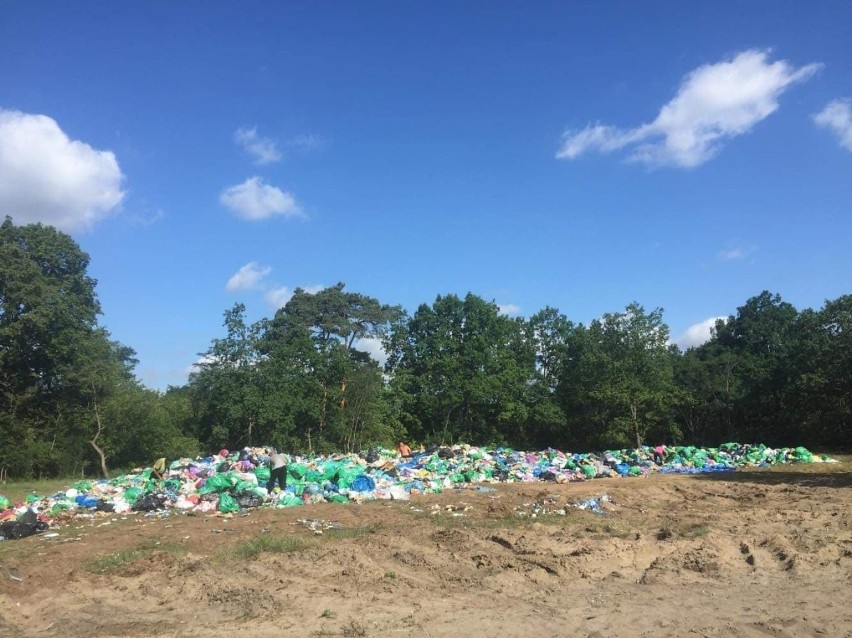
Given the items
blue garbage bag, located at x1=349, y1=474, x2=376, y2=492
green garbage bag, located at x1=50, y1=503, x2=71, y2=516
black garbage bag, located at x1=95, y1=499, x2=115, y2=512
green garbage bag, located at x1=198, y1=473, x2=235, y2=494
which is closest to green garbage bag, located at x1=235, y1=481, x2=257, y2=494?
green garbage bag, located at x1=198, y1=473, x2=235, y2=494

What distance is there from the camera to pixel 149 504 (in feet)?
36.0

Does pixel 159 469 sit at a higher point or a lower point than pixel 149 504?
higher

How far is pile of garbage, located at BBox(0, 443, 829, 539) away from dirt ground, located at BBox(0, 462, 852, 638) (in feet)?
3.84

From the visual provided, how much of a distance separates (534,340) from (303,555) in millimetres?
27575

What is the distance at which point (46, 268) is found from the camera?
24.5m

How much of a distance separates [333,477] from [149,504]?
380 centimetres

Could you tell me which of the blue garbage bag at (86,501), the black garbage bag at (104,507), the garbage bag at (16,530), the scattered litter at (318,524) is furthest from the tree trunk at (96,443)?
the scattered litter at (318,524)

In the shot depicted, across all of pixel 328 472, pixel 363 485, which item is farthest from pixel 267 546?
pixel 328 472

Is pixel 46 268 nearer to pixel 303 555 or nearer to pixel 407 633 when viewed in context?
pixel 303 555

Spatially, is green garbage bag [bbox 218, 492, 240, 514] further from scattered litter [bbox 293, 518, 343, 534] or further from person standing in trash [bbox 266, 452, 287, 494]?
scattered litter [bbox 293, 518, 343, 534]

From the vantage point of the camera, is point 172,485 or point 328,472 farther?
point 328,472

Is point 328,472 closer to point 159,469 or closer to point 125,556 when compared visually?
point 159,469

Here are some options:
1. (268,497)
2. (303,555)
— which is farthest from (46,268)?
(303,555)

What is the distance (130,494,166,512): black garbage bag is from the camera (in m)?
10.9
